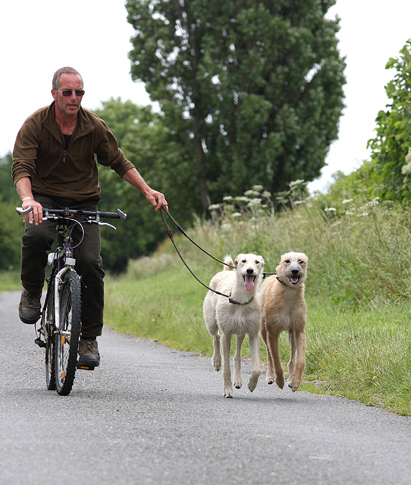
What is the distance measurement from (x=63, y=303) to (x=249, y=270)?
170 centimetres

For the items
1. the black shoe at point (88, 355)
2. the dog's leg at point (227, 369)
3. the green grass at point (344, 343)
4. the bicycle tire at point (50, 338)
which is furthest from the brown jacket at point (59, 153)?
the green grass at point (344, 343)

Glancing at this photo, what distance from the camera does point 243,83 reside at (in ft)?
110

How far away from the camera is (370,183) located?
15562mm

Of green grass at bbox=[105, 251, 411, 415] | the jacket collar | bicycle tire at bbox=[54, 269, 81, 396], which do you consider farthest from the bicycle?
green grass at bbox=[105, 251, 411, 415]

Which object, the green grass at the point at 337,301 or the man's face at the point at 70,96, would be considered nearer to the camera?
the man's face at the point at 70,96

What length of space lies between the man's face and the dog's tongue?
2.12 metres

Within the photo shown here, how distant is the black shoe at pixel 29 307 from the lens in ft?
23.4

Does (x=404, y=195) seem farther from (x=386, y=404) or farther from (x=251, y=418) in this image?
(x=251, y=418)

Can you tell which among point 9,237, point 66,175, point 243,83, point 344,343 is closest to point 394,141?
point 344,343

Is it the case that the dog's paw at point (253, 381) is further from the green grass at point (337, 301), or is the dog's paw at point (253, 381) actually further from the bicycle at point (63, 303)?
the bicycle at point (63, 303)

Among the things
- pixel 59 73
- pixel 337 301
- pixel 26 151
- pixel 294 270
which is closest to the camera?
pixel 26 151

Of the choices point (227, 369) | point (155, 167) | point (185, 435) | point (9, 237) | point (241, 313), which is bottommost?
point (185, 435)

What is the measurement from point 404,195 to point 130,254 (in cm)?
5841

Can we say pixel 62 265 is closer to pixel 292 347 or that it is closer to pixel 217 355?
pixel 217 355
